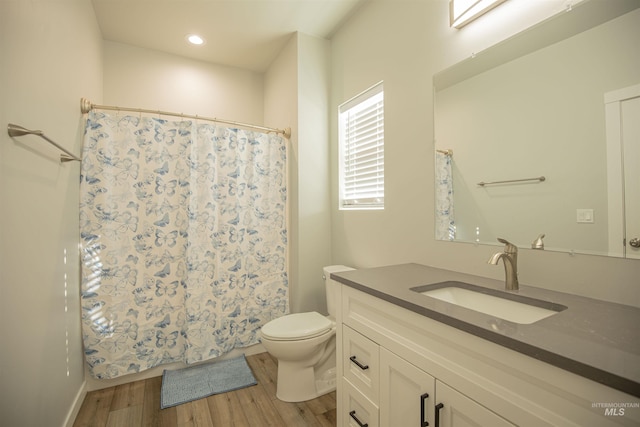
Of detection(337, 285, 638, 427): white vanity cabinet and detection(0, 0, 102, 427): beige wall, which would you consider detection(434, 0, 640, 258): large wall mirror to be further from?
detection(0, 0, 102, 427): beige wall

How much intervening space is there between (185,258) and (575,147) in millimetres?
2279

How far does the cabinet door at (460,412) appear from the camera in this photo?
2.34 feet

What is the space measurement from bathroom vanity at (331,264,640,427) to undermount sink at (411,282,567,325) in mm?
20

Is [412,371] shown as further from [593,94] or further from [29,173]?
[29,173]

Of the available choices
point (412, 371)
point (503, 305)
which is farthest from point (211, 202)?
point (503, 305)

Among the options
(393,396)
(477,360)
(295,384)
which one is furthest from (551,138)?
(295,384)

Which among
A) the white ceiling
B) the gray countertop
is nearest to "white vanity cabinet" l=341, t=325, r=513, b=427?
the gray countertop

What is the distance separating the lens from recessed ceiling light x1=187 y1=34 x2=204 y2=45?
244 cm

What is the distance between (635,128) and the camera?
0.85m

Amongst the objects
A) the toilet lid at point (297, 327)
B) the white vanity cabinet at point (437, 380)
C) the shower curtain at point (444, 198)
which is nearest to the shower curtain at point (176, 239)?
the toilet lid at point (297, 327)

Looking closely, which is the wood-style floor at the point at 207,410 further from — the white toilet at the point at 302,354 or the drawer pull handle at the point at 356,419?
the drawer pull handle at the point at 356,419

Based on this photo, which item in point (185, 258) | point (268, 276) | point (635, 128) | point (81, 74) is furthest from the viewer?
point (268, 276)

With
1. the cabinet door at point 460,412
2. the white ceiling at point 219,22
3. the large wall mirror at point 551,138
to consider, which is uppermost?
the white ceiling at point 219,22

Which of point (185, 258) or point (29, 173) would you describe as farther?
point (185, 258)
